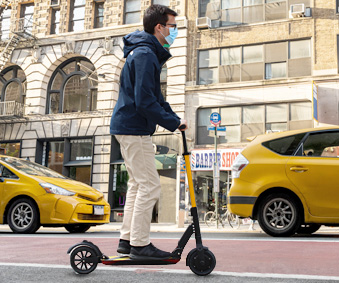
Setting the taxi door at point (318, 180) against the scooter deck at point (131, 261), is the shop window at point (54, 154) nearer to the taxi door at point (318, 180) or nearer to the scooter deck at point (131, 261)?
the taxi door at point (318, 180)

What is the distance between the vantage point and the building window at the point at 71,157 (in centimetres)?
2430

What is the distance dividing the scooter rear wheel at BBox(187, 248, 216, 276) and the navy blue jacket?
3.23ft

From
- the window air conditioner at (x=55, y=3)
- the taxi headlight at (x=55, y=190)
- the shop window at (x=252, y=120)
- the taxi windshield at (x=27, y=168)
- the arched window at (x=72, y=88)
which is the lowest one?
the taxi headlight at (x=55, y=190)

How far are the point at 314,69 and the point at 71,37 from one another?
13237mm

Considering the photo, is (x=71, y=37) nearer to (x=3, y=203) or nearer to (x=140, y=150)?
(x=3, y=203)

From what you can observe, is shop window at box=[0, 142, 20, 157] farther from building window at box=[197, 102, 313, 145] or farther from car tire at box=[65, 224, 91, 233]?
car tire at box=[65, 224, 91, 233]

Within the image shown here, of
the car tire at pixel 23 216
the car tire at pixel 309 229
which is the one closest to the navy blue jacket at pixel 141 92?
the car tire at pixel 309 229

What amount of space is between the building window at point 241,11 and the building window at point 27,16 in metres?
10.3

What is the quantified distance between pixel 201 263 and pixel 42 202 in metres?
6.40

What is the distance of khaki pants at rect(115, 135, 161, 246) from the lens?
11.7 ft

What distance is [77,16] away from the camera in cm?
2638

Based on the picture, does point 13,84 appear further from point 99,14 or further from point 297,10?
point 297,10

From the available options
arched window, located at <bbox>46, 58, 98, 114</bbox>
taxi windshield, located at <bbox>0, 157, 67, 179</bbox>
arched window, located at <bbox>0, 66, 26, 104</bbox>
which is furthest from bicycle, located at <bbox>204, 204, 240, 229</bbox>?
arched window, located at <bbox>0, 66, 26, 104</bbox>

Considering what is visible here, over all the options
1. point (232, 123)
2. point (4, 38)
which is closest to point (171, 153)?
point (232, 123)
